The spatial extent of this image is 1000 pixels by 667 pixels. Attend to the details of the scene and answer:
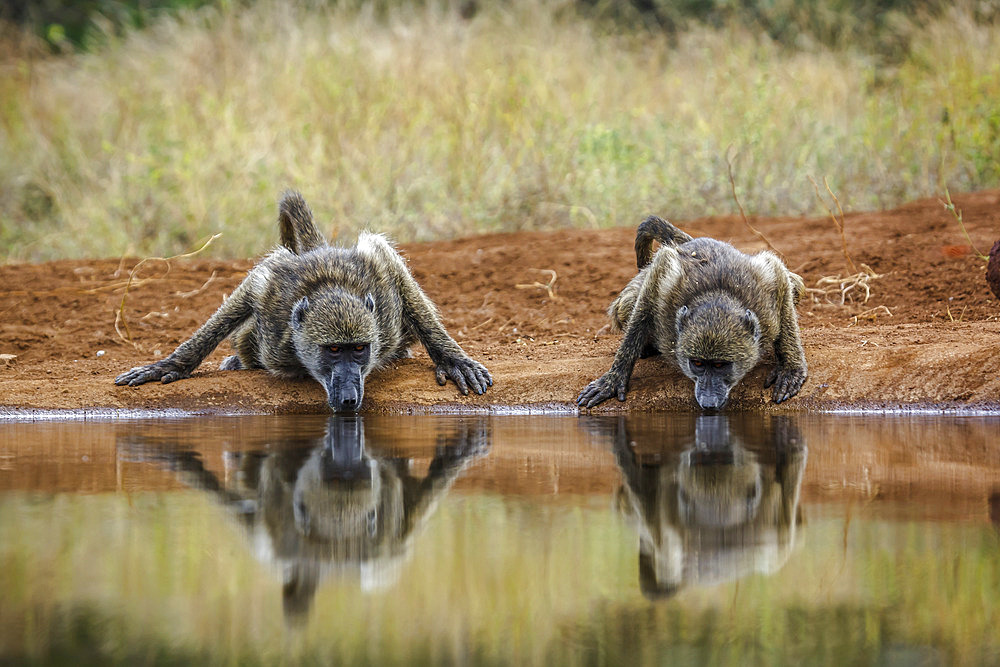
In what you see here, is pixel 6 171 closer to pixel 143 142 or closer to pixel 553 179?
pixel 143 142

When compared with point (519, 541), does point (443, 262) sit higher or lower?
higher

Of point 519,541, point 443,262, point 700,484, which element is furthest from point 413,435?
point 443,262

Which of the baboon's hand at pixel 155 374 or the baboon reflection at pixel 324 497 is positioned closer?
the baboon reflection at pixel 324 497

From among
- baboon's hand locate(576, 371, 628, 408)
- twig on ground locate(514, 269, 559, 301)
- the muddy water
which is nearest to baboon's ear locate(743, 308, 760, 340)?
baboon's hand locate(576, 371, 628, 408)

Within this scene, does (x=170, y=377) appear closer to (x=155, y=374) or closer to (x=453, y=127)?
(x=155, y=374)

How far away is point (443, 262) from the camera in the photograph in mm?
10375

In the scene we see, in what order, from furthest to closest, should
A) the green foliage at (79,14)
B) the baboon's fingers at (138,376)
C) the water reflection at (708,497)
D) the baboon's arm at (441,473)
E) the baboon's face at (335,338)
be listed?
the green foliage at (79,14)
the baboon's fingers at (138,376)
the baboon's face at (335,338)
the baboon's arm at (441,473)
the water reflection at (708,497)

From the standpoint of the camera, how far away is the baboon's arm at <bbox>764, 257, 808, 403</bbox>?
21.2ft

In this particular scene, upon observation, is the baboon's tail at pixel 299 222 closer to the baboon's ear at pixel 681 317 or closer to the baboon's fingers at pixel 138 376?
the baboon's fingers at pixel 138 376

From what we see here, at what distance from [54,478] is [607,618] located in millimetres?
2725

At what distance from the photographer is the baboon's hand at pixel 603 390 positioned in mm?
6488

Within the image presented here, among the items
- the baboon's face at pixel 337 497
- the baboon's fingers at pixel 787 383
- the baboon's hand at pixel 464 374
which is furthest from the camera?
the baboon's hand at pixel 464 374

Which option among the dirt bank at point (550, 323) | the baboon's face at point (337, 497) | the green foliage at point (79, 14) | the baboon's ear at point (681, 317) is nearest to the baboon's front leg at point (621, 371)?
the dirt bank at point (550, 323)

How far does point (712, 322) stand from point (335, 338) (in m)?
2.12
